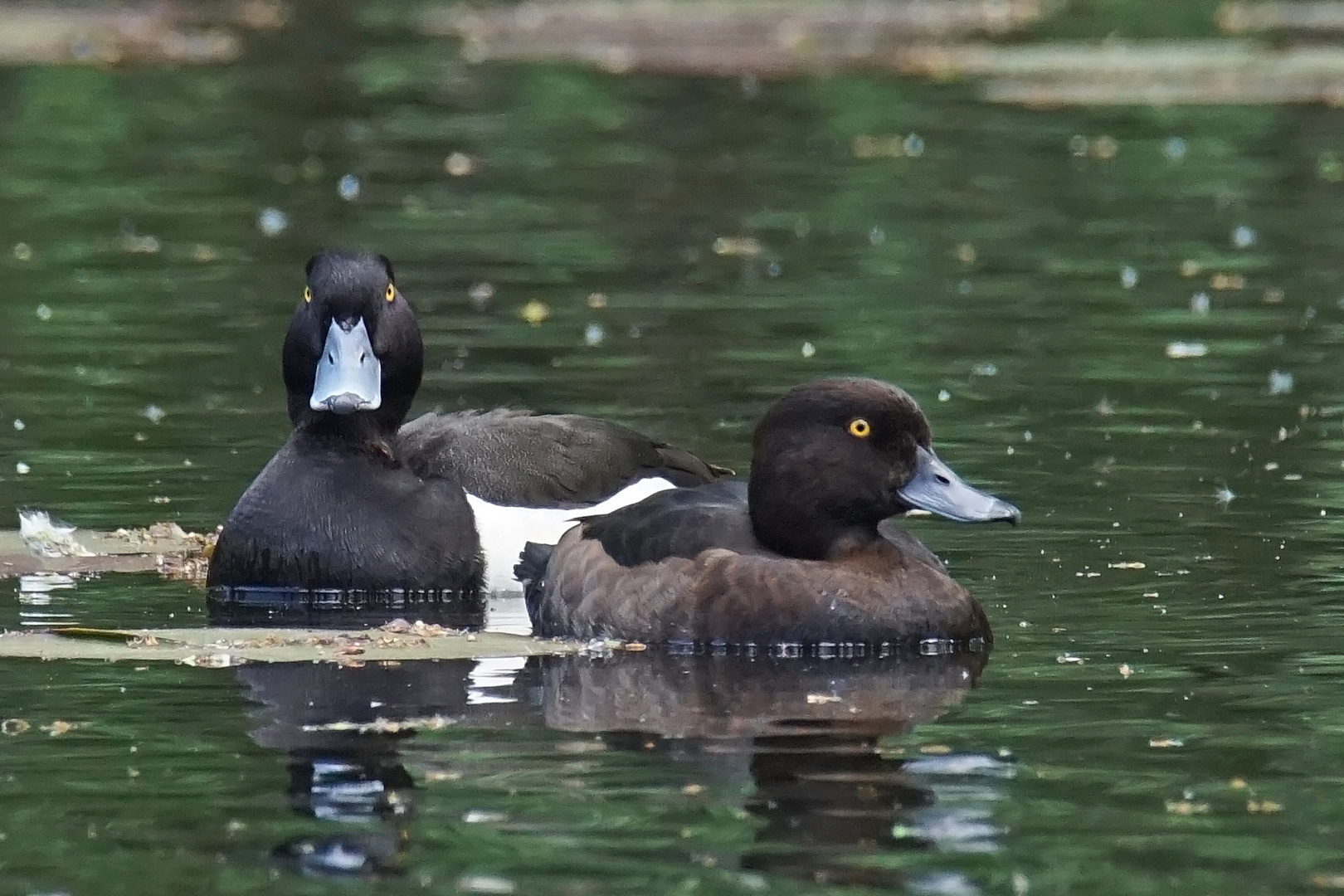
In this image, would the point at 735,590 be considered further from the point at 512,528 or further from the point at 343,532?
the point at 343,532

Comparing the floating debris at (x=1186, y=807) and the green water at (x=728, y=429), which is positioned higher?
Answer: the green water at (x=728, y=429)

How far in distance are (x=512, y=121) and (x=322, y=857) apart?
19.6 metres

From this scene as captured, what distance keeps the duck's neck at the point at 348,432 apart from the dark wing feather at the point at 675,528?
1.47m

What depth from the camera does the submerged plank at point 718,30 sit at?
29969 millimetres

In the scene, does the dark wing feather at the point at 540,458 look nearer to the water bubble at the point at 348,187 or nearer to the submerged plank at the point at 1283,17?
the water bubble at the point at 348,187

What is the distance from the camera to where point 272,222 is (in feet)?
64.8

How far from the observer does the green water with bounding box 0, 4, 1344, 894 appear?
680cm

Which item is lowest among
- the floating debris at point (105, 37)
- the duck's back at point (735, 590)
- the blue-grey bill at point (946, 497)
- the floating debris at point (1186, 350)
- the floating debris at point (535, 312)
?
the duck's back at point (735, 590)

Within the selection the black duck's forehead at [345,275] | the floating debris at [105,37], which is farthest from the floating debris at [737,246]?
the floating debris at [105,37]

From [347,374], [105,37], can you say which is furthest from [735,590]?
[105,37]

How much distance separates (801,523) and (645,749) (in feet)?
5.61

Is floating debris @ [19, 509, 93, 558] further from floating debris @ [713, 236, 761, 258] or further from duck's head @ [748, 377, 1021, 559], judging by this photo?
floating debris @ [713, 236, 761, 258]

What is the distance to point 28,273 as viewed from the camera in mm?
17656

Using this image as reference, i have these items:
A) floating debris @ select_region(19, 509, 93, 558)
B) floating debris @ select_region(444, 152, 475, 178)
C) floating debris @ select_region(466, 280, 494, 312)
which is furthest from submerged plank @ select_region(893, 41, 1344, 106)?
floating debris @ select_region(19, 509, 93, 558)
